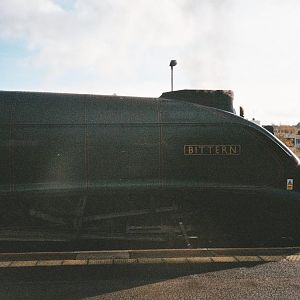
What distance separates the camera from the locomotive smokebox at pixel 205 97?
7070mm

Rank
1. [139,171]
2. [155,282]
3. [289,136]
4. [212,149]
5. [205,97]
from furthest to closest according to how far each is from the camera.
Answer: [289,136] → [205,97] → [212,149] → [139,171] → [155,282]

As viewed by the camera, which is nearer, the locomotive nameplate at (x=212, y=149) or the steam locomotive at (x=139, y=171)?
the steam locomotive at (x=139, y=171)

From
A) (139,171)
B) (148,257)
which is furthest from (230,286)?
(139,171)

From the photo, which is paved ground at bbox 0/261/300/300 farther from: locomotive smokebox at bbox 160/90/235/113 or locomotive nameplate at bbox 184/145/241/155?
locomotive smokebox at bbox 160/90/235/113

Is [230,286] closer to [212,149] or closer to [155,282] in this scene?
[155,282]

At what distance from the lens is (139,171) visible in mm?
6609

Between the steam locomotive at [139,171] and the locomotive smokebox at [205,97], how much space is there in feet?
0.06

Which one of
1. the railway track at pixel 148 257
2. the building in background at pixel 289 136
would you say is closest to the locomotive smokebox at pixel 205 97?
the railway track at pixel 148 257

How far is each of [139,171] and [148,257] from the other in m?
1.35

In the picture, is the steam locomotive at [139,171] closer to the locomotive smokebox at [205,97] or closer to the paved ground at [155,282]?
the locomotive smokebox at [205,97]

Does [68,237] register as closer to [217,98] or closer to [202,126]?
[202,126]

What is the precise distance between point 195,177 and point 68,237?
2.22m

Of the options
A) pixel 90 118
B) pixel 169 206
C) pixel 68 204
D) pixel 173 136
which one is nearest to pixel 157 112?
pixel 173 136

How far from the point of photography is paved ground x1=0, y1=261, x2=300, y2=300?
4.63 metres
